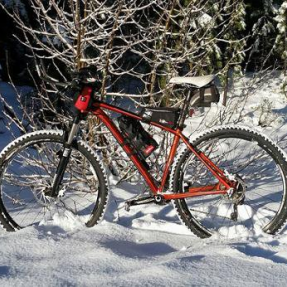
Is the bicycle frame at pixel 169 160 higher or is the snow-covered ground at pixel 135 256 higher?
the bicycle frame at pixel 169 160

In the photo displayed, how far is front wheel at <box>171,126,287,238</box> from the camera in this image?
319 cm

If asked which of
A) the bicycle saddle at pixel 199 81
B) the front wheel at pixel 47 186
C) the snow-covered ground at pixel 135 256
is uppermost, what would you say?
the bicycle saddle at pixel 199 81

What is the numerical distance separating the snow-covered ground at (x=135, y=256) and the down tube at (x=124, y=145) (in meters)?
0.35

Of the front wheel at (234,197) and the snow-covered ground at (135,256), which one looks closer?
the snow-covered ground at (135,256)

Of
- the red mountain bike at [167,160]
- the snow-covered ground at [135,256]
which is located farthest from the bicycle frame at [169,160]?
the snow-covered ground at [135,256]

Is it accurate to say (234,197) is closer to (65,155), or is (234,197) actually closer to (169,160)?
(169,160)

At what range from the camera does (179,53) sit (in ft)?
15.4

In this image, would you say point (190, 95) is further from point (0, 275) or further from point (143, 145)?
point (0, 275)

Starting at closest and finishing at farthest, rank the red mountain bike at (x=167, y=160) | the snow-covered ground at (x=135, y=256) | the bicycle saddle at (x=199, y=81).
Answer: the snow-covered ground at (x=135, y=256) < the bicycle saddle at (x=199, y=81) < the red mountain bike at (x=167, y=160)

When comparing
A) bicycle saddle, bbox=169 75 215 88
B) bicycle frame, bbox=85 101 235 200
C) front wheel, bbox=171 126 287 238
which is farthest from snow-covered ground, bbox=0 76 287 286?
bicycle saddle, bbox=169 75 215 88

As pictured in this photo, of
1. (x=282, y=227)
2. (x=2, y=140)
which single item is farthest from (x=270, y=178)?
(x=2, y=140)

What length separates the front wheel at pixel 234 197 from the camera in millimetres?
3191

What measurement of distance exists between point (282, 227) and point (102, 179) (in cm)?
143

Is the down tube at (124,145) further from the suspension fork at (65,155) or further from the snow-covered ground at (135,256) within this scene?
the snow-covered ground at (135,256)
